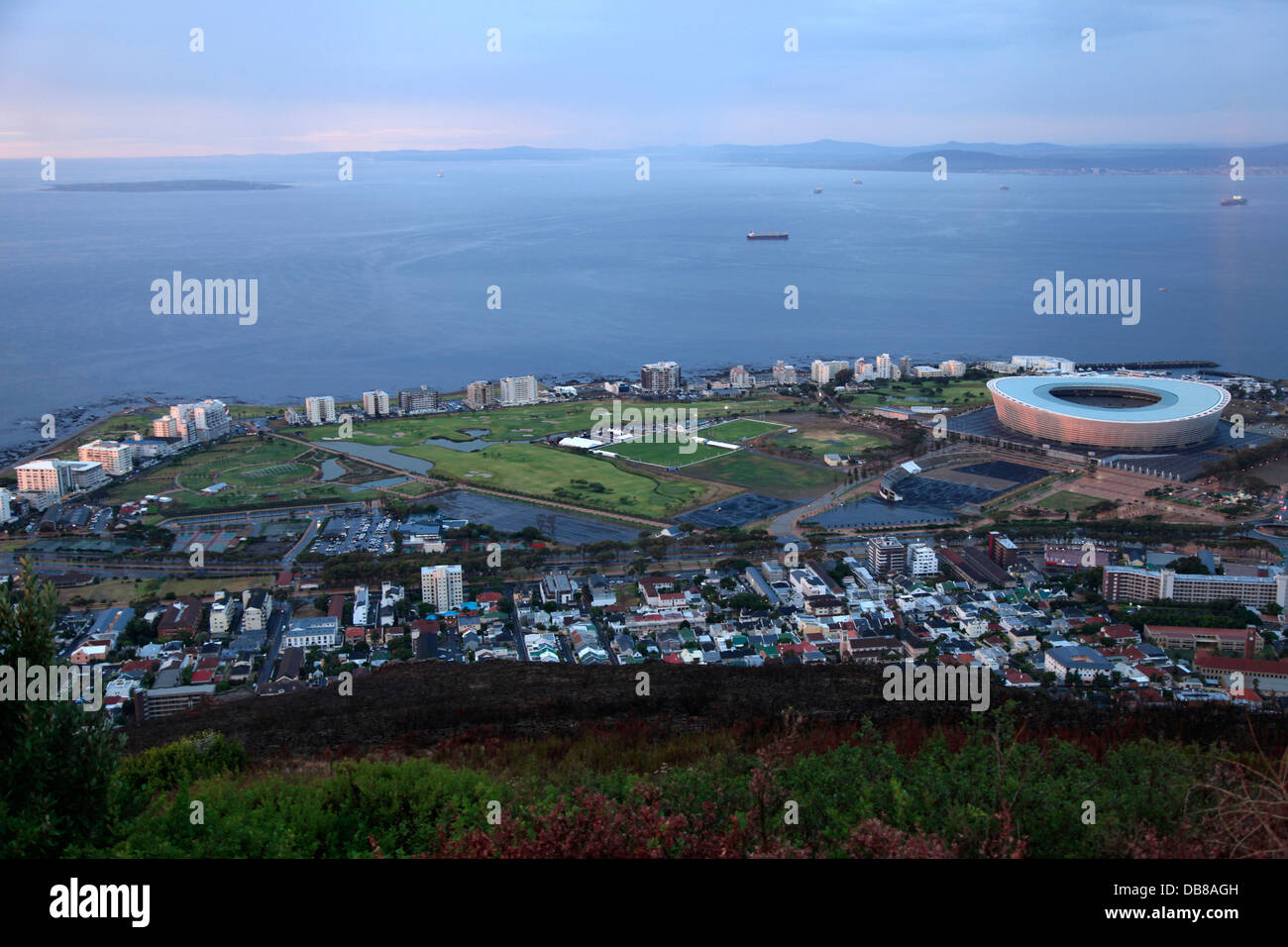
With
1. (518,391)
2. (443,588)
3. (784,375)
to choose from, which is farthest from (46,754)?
(784,375)

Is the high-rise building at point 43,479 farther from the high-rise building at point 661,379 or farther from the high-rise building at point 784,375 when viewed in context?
the high-rise building at point 784,375

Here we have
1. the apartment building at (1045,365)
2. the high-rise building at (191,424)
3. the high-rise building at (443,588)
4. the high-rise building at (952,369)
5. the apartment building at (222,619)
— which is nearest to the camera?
the apartment building at (222,619)

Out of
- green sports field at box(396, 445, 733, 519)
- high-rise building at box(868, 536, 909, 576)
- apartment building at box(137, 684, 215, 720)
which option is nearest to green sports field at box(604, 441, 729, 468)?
green sports field at box(396, 445, 733, 519)

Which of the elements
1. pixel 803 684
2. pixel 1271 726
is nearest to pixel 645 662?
pixel 803 684

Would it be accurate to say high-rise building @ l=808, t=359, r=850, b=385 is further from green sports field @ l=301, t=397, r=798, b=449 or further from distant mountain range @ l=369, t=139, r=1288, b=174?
distant mountain range @ l=369, t=139, r=1288, b=174

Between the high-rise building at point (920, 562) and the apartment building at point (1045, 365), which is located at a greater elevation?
the apartment building at point (1045, 365)

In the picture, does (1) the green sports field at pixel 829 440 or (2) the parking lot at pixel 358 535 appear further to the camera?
(1) the green sports field at pixel 829 440

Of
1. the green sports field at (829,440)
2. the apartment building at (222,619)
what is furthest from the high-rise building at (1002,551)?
the apartment building at (222,619)

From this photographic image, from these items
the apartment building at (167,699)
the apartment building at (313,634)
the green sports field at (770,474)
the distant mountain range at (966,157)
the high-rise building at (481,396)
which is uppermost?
A: the distant mountain range at (966,157)
